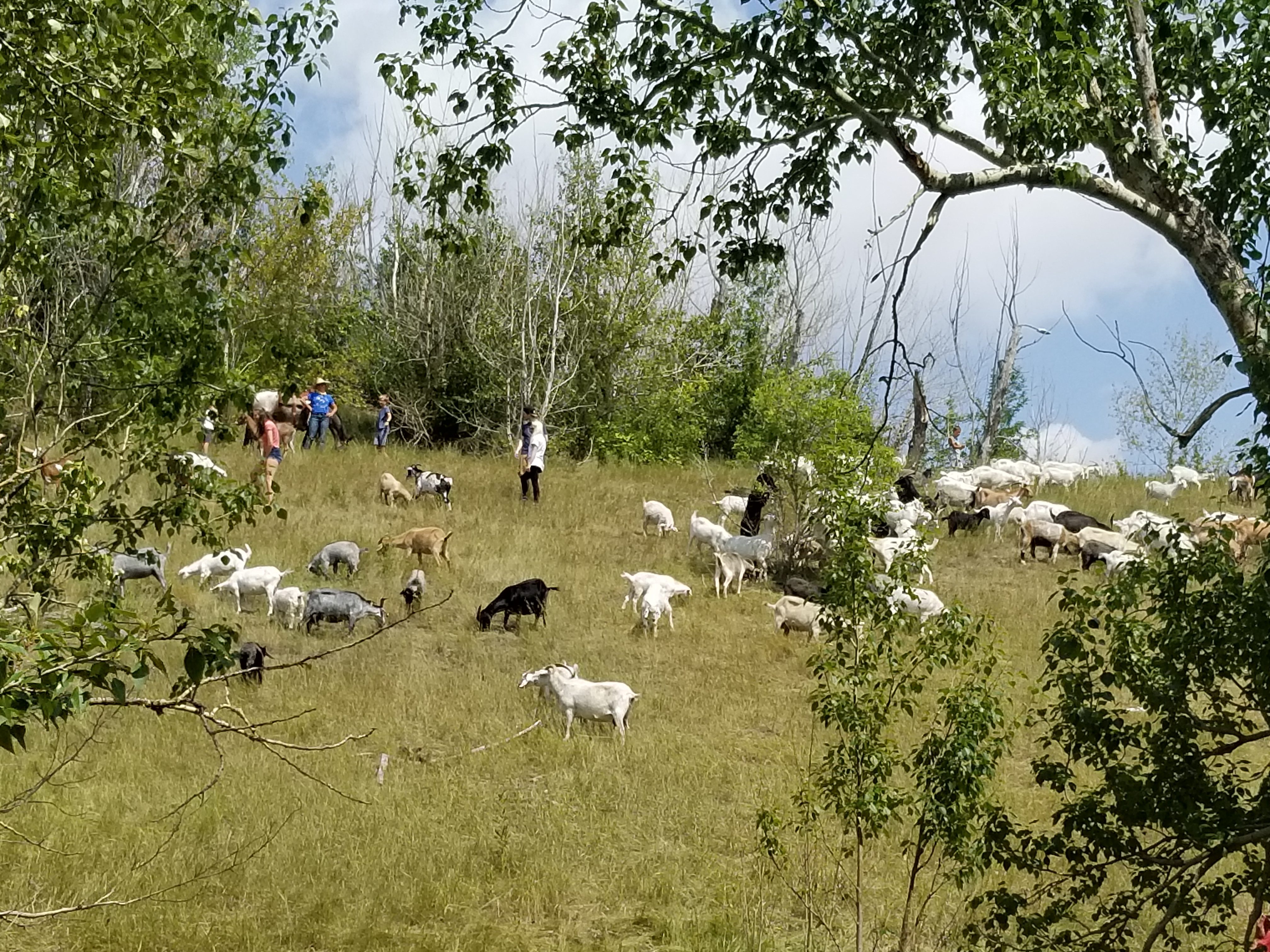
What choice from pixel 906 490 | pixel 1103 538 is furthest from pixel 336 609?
pixel 906 490

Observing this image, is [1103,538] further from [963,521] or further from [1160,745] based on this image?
[1160,745]

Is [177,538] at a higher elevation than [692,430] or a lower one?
lower

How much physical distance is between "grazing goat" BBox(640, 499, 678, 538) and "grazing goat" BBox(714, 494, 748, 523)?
4.07 feet

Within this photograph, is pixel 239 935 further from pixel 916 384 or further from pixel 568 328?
pixel 568 328

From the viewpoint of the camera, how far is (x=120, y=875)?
9367mm

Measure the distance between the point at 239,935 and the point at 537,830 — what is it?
114 inches

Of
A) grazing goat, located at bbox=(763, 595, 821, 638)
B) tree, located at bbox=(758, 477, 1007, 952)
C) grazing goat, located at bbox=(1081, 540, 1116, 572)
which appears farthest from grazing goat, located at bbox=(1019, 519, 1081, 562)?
tree, located at bbox=(758, 477, 1007, 952)

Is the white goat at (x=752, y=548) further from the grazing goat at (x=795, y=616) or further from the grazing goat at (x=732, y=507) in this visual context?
the grazing goat at (x=732, y=507)

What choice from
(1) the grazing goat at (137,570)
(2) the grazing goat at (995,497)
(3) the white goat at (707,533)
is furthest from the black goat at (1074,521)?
(1) the grazing goat at (137,570)

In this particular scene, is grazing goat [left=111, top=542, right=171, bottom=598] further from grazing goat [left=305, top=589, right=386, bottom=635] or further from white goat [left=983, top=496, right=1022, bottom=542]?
white goat [left=983, top=496, right=1022, bottom=542]

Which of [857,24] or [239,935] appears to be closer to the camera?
[857,24]

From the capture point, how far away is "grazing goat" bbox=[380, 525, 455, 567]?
19.7m

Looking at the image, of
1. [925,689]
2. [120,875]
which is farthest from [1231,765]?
[925,689]

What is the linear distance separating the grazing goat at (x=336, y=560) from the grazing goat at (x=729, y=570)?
6.07 m
